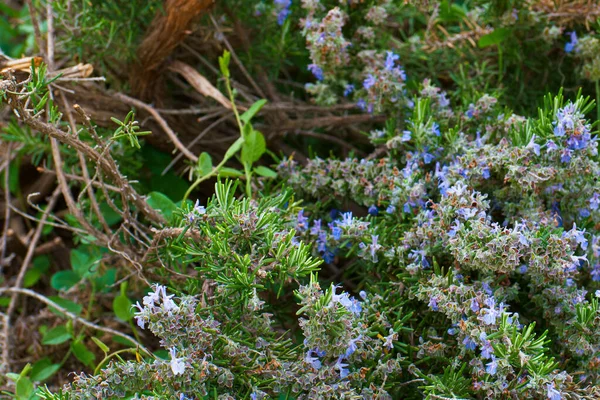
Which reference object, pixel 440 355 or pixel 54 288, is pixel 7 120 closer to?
pixel 54 288

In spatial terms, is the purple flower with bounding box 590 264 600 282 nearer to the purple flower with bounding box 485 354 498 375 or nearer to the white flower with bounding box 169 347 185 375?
the purple flower with bounding box 485 354 498 375

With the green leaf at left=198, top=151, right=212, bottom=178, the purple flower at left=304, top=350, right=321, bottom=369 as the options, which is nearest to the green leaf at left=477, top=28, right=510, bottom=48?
the green leaf at left=198, top=151, right=212, bottom=178

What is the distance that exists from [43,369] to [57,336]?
10cm

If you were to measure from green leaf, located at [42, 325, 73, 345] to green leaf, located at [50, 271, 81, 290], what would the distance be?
0.52 feet

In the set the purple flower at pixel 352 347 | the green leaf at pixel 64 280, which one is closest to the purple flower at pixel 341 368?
the purple flower at pixel 352 347

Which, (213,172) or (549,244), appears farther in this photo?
(213,172)

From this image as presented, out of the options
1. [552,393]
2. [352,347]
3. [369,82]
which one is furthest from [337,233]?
[552,393]

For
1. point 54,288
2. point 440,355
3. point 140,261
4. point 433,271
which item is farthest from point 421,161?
point 54,288

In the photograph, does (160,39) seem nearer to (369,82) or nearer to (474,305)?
(369,82)

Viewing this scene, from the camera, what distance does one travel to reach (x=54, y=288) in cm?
204

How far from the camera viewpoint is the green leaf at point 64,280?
1.93 meters

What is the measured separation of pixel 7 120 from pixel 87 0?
0.51 m

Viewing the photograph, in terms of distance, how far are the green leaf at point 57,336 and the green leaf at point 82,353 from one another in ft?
0.16

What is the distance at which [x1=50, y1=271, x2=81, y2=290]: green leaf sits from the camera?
6.35ft
